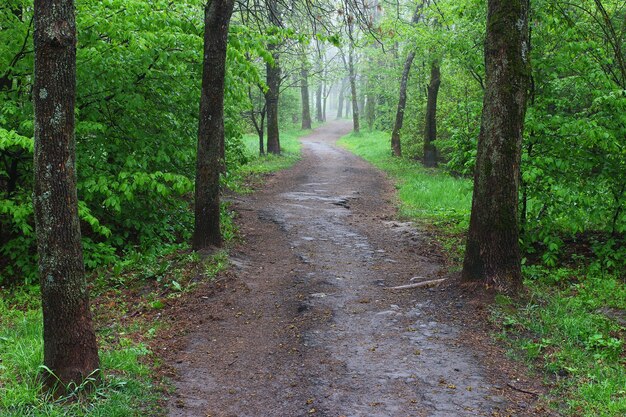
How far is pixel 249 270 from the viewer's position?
8.00 m

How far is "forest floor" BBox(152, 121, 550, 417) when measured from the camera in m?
4.26

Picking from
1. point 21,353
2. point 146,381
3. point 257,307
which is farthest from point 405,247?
point 21,353

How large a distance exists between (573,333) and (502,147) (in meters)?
2.20

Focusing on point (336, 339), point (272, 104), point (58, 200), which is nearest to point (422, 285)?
point (336, 339)

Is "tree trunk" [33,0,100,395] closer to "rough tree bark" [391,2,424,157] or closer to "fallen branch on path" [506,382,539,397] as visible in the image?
"fallen branch on path" [506,382,539,397]

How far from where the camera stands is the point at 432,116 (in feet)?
63.9

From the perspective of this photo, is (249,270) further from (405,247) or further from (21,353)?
(21,353)

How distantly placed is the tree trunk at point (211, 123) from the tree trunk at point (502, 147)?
3.95 meters

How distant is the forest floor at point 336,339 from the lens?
4.26 m

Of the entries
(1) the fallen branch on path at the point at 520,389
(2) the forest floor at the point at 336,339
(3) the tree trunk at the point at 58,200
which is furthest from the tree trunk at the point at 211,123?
(1) the fallen branch on path at the point at 520,389

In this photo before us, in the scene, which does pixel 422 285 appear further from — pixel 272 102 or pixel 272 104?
pixel 272 104

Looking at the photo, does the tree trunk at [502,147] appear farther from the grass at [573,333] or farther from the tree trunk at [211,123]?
the tree trunk at [211,123]

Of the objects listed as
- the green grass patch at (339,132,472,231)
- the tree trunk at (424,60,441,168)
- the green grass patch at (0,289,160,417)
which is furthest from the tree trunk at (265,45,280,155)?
the green grass patch at (0,289,160,417)

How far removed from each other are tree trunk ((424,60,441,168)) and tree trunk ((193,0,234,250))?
1145 cm
